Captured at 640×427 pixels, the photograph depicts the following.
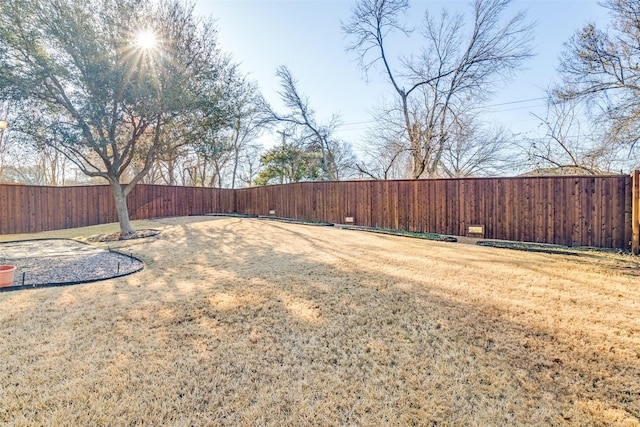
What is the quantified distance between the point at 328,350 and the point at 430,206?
6.25 m

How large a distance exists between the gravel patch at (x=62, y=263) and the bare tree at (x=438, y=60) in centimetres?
922

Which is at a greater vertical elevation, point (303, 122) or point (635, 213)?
point (303, 122)

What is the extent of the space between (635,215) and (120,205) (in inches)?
438

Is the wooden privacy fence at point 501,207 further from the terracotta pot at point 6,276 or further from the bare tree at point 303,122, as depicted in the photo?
the terracotta pot at point 6,276

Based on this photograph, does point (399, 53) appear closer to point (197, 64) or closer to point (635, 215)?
point (197, 64)

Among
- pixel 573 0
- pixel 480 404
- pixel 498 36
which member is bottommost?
pixel 480 404

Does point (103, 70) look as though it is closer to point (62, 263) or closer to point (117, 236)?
point (117, 236)

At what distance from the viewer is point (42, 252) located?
5.37m

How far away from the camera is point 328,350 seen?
6.32ft

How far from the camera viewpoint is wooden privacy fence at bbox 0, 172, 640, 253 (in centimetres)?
522

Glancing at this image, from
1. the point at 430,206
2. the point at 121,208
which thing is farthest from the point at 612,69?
the point at 121,208

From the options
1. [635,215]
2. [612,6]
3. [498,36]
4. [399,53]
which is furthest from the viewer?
[399,53]

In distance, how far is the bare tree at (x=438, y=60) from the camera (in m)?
9.37

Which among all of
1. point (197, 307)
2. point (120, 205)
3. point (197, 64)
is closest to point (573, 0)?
point (197, 64)
